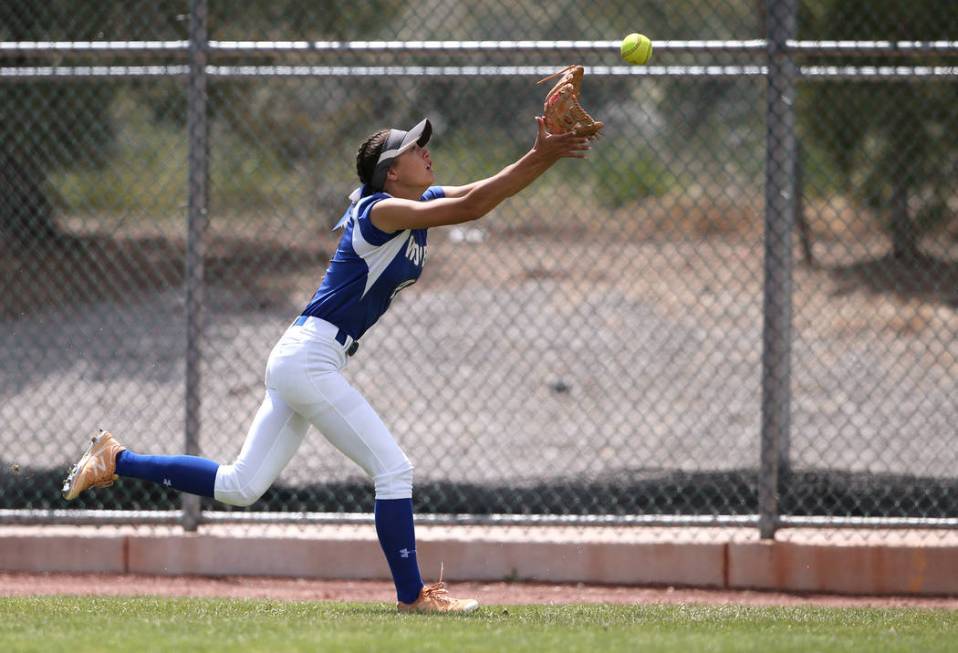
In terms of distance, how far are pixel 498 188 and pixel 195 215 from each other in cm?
209

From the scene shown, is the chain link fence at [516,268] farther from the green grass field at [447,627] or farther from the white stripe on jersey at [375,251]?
the white stripe on jersey at [375,251]

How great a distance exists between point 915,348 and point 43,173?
6858 mm

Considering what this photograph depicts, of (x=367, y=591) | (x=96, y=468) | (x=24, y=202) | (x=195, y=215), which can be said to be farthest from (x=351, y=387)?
(x=24, y=202)

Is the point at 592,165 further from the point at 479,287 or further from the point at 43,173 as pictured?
the point at 43,173

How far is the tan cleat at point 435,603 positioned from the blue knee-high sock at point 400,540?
0.02m

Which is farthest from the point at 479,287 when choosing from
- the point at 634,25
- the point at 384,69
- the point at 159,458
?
the point at 159,458

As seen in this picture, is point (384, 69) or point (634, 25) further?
point (634, 25)

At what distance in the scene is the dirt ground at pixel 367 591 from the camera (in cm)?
544

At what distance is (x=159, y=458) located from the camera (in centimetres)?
468

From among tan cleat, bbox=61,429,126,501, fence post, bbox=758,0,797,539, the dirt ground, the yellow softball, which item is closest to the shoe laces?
the dirt ground

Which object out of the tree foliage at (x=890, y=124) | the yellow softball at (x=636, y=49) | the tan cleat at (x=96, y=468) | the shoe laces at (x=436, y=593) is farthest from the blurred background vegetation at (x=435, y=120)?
the shoe laces at (x=436, y=593)

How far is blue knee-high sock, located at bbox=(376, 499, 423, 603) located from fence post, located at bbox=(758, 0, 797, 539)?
6.20ft

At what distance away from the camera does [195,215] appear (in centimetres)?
572

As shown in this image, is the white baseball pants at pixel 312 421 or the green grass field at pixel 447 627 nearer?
the green grass field at pixel 447 627
